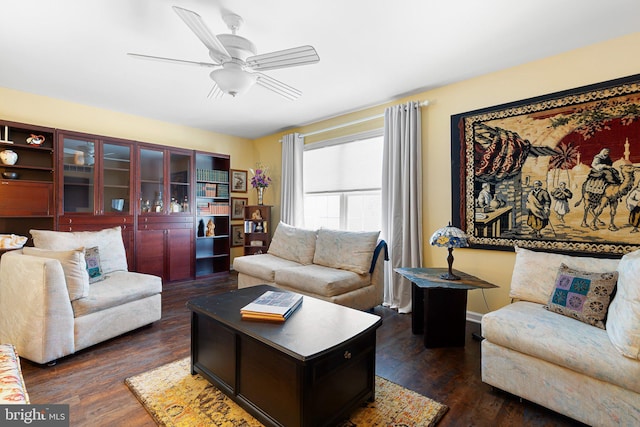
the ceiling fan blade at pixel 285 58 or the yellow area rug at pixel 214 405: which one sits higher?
the ceiling fan blade at pixel 285 58

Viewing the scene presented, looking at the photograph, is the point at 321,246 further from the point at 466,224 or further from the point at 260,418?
the point at 260,418

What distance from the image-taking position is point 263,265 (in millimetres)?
3637

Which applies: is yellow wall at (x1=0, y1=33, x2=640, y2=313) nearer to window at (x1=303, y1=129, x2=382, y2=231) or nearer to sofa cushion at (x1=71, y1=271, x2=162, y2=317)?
window at (x1=303, y1=129, x2=382, y2=231)

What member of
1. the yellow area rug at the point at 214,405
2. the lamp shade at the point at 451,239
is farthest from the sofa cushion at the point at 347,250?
the yellow area rug at the point at 214,405

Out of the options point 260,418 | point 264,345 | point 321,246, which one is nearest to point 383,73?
point 321,246

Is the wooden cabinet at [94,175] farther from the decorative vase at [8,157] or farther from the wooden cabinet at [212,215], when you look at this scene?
the wooden cabinet at [212,215]

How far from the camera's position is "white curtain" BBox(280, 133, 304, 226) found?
15.8 feet

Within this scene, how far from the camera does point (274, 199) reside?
5.45 m

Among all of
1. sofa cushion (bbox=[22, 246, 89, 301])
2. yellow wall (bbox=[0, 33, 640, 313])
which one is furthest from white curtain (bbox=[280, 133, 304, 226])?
sofa cushion (bbox=[22, 246, 89, 301])

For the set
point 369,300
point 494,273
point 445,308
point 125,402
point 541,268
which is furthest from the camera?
point 369,300

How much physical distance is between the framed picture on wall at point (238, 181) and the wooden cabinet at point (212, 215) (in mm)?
240

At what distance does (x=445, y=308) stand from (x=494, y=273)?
80 centimetres

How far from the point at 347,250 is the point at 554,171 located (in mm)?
2065

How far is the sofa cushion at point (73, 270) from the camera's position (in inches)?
90.8
